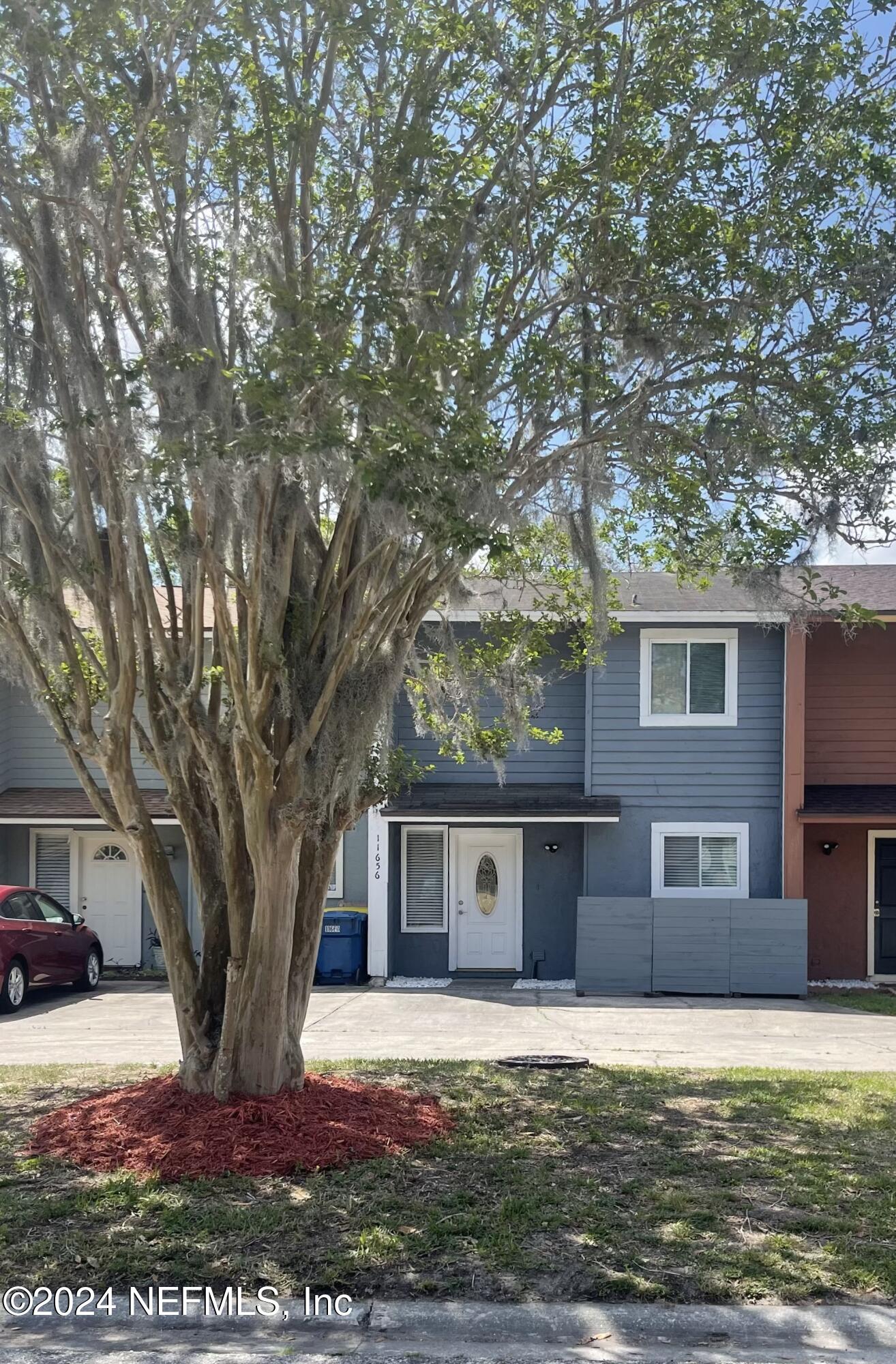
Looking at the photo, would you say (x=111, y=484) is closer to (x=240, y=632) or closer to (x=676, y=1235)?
(x=240, y=632)

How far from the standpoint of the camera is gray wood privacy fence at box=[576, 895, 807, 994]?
17.2 meters

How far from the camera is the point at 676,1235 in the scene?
19.5 feet

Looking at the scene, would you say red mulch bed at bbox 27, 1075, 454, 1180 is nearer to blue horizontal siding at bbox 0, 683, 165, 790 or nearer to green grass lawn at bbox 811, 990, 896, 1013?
green grass lawn at bbox 811, 990, 896, 1013

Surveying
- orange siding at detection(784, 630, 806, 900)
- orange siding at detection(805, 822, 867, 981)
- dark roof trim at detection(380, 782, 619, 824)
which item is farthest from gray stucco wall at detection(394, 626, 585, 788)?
orange siding at detection(805, 822, 867, 981)

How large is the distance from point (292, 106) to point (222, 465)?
2.69 metres

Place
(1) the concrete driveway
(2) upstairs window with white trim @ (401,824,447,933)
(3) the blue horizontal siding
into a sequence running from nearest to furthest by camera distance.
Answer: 1. (1) the concrete driveway
2. (2) upstairs window with white trim @ (401,824,447,933)
3. (3) the blue horizontal siding

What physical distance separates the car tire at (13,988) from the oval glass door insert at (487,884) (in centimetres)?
682

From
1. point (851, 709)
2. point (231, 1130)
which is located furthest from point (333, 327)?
point (851, 709)

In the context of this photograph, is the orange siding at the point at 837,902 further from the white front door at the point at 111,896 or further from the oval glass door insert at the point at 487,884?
the white front door at the point at 111,896

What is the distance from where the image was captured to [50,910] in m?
17.1

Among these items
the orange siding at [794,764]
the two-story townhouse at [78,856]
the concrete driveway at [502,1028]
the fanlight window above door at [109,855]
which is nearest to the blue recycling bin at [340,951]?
the concrete driveway at [502,1028]

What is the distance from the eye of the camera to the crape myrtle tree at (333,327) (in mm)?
7504

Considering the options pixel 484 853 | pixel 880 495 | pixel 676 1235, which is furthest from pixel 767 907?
pixel 676 1235

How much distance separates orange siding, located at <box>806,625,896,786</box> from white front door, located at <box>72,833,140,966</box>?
1086cm
